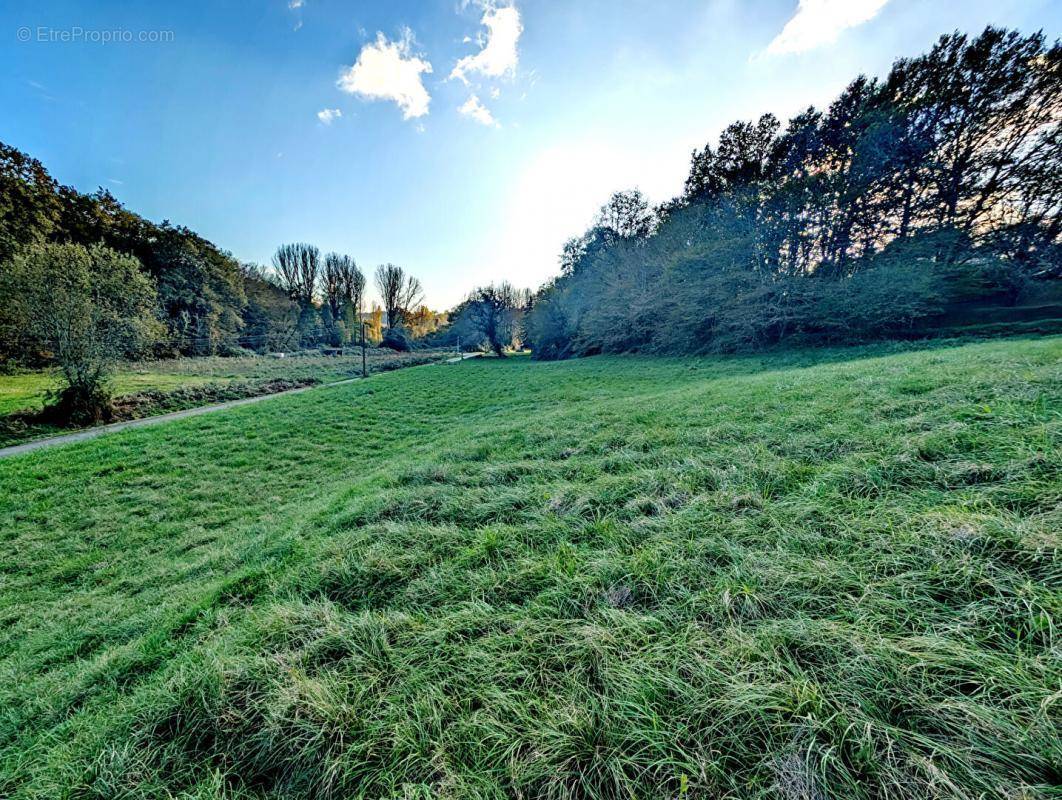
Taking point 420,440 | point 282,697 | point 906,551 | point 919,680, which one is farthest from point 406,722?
point 420,440

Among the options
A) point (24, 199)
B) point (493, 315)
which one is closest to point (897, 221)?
point (493, 315)

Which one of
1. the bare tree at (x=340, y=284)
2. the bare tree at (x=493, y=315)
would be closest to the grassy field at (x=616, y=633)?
the bare tree at (x=493, y=315)

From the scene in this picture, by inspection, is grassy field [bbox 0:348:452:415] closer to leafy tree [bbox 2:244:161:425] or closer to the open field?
the open field

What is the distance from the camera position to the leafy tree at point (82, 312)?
32.4 ft

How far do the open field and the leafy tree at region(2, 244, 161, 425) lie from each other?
2.27ft

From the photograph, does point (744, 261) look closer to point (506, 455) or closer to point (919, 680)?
point (506, 455)

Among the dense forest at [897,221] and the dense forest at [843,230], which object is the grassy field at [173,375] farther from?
the dense forest at [897,221]

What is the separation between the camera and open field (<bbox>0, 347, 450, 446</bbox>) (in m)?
10.5

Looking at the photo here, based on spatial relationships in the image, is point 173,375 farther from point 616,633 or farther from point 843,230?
point 843,230

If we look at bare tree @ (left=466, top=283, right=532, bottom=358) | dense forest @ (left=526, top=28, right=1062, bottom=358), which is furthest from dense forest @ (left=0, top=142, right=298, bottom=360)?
dense forest @ (left=526, top=28, right=1062, bottom=358)

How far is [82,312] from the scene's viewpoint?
1045 centimetres

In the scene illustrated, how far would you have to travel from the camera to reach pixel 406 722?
4.88 ft

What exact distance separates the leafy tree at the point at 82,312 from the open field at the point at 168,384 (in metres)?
0.69

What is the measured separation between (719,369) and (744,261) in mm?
9229
